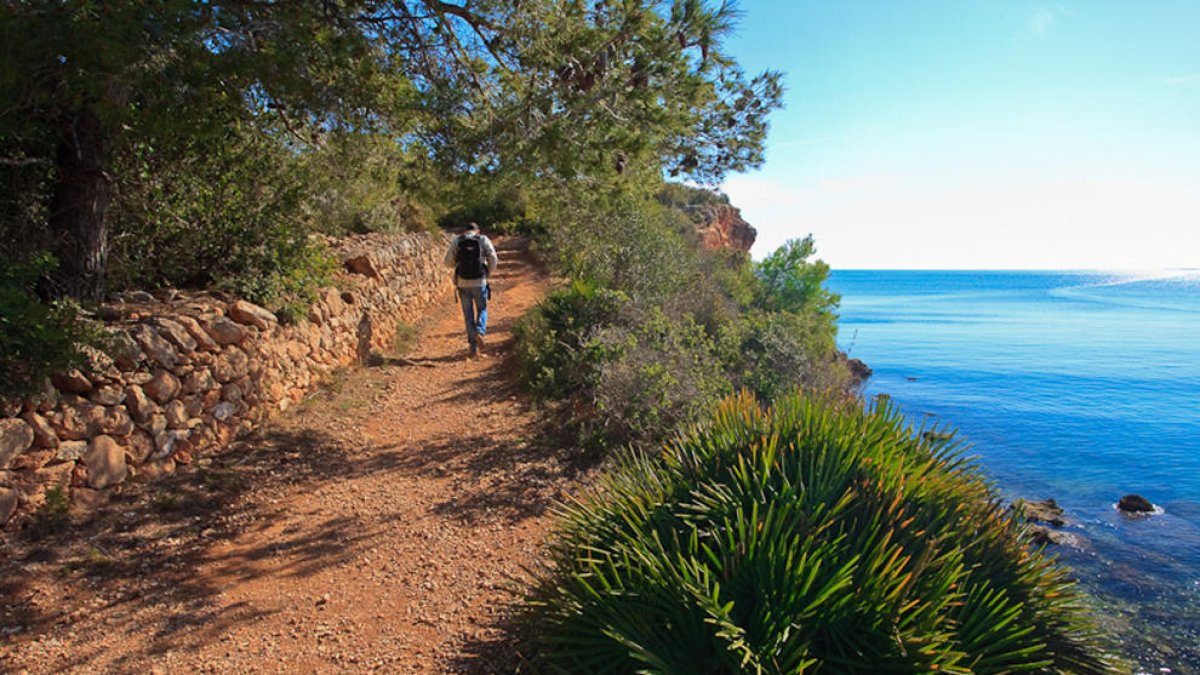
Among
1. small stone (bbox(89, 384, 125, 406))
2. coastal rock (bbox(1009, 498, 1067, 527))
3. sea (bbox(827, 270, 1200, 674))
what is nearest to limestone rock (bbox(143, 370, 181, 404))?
small stone (bbox(89, 384, 125, 406))

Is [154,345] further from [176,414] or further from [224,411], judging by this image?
[224,411]

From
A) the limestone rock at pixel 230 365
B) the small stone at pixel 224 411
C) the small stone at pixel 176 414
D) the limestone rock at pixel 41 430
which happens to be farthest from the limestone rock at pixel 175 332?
the limestone rock at pixel 41 430

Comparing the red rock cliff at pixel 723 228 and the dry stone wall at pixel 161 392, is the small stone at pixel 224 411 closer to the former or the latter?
the dry stone wall at pixel 161 392

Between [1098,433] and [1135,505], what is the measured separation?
6154mm

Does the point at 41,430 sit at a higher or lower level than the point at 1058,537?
higher

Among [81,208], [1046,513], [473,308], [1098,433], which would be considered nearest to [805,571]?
[81,208]

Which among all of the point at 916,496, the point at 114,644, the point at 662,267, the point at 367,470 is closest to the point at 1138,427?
the point at 662,267

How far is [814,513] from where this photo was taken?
2.54 meters

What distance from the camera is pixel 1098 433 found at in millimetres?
15016

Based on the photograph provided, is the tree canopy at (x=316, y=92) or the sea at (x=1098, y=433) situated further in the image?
the sea at (x=1098, y=433)

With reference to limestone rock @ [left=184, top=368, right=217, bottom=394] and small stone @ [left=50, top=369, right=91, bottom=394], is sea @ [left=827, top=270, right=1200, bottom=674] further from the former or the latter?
limestone rock @ [left=184, top=368, right=217, bottom=394]

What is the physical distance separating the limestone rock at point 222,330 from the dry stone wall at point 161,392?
1cm

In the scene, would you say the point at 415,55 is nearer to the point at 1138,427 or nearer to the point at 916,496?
the point at 916,496

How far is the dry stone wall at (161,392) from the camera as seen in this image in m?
3.77
